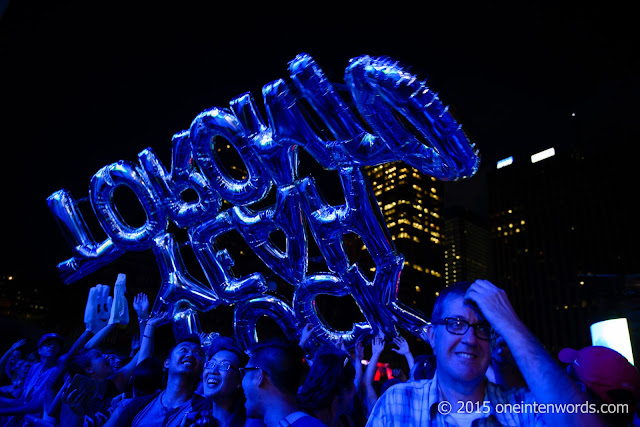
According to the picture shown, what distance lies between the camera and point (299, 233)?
578cm

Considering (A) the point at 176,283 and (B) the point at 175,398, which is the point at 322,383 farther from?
(A) the point at 176,283

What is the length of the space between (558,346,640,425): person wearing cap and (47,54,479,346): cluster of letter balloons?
249cm

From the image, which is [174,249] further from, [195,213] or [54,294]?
[54,294]

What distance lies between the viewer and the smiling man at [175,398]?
10.6ft

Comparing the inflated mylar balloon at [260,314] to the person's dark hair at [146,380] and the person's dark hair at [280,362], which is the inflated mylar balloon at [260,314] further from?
the person's dark hair at [280,362]

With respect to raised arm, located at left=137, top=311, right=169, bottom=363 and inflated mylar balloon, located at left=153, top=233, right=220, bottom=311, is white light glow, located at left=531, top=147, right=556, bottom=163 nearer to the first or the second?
inflated mylar balloon, located at left=153, top=233, right=220, bottom=311

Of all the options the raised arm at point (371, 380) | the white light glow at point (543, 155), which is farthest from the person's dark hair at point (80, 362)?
the white light glow at point (543, 155)

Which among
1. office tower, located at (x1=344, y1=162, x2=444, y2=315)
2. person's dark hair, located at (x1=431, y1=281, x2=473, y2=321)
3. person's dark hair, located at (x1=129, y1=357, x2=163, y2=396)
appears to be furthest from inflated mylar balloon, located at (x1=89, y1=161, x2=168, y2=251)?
office tower, located at (x1=344, y1=162, x2=444, y2=315)

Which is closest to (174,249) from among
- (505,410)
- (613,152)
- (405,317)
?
(405,317)

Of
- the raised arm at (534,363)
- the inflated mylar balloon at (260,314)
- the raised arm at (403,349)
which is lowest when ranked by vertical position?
the raised arm at (403,349)

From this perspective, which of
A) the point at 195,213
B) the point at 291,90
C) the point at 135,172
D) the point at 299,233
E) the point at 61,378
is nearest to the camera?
the point at 61,378

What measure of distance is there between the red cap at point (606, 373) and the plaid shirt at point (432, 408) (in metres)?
0.49

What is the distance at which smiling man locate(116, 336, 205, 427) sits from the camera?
325 centimetres

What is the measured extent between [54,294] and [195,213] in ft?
58.5
